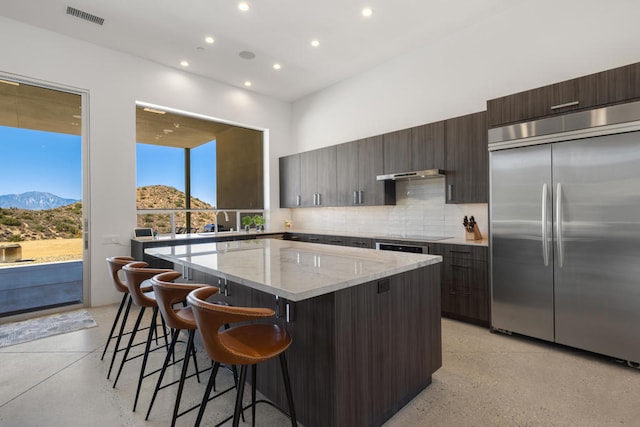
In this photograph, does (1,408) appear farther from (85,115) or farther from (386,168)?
(386,168)

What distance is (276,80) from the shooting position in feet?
18.5

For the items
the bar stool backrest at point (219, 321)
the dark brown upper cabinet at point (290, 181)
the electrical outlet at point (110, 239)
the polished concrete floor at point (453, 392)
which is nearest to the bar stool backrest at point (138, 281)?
the polished concrete floor at point (453, 392)

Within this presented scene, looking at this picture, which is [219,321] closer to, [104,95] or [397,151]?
[397,151]

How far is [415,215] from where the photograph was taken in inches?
185

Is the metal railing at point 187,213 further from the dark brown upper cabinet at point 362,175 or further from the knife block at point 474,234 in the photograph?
the knife block at point 474,234

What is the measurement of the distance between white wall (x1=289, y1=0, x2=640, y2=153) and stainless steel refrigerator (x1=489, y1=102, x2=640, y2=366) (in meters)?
1.12

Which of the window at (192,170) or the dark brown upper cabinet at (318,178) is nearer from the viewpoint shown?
the window at (192,170)

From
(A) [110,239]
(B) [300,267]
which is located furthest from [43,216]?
(B) [300,267]

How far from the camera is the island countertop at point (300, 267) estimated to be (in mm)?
1507

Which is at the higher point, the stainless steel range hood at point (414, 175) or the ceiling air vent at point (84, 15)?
the ceiling air vent at point (84, 15)

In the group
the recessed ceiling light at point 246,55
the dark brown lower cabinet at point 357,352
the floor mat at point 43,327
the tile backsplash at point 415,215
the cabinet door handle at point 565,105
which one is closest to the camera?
the dark brown lower cabinet at point 357,352

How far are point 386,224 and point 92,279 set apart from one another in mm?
4304

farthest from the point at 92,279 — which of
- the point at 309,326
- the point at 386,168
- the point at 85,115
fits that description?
the point at 386,168

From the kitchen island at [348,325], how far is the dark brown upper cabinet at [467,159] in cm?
177
